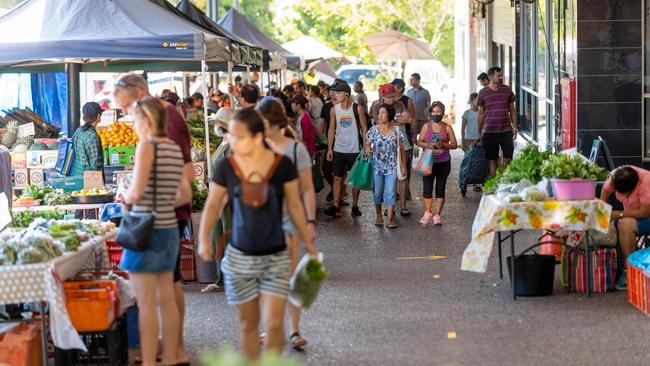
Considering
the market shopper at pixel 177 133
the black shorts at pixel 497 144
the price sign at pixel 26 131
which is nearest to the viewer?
the market shopper at pixel 177 133

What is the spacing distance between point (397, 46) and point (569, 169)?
68.9 ft

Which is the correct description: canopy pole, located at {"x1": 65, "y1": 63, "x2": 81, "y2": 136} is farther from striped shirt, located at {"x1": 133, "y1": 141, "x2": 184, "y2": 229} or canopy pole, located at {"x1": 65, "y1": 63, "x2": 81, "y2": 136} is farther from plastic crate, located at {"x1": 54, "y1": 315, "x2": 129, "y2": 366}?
striped shirt, located at {"x1": 133, "y1": 141, "x2": 184, "y2": 229}

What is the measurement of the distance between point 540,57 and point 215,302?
40.0ft

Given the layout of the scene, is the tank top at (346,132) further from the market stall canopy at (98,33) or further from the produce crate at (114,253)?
the produce crate at (114,253)

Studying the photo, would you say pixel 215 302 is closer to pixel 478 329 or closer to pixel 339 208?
pixel 478 329

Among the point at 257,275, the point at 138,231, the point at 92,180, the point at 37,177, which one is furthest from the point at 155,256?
the point at 37,177

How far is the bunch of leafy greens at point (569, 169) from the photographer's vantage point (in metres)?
9.98

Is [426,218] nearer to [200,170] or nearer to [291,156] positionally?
[200,170]

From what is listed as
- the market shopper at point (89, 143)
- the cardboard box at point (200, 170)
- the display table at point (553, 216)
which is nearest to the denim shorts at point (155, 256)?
the display table at point (553, 216)

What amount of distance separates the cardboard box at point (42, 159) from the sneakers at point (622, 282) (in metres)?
6.66

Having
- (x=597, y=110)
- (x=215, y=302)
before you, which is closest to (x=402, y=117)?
(x=597, y=110)

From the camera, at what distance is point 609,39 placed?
589 inches

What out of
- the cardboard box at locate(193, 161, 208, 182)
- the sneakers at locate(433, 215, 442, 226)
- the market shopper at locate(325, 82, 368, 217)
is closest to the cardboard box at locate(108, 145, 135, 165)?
the cardboard box at locate(193, 161, 208, 182)

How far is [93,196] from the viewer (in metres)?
11.7
